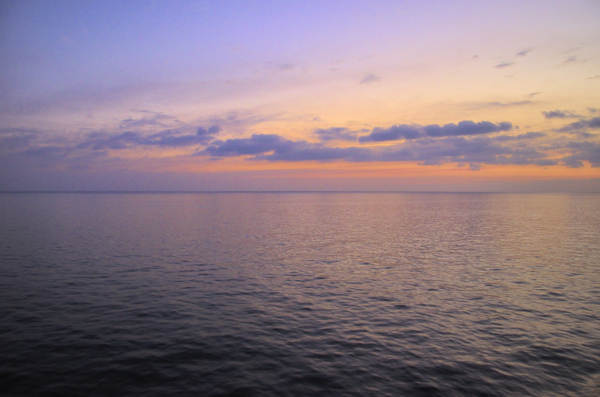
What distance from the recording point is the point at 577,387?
50.3 ft

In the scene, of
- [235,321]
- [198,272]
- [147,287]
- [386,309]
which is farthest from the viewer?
[198,272]

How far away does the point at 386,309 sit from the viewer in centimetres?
2511

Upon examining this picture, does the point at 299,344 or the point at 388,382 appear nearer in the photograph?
the point at 388,382

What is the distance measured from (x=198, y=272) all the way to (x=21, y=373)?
2009cm

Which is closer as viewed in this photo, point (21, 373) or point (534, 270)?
point (21, 373)

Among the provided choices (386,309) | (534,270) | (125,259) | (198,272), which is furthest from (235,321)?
(534,270)

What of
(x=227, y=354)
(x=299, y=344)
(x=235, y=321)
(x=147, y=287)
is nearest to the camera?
(x=227, y=354)

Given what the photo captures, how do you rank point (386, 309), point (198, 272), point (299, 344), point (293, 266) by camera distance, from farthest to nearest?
point (293, 266) < point (198, 272) < point (386, 309) < point (299, 344)

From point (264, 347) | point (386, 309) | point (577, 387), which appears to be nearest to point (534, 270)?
point (386, 309)

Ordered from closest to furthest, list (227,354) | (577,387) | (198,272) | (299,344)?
(577,387), (227,354), (299,344), (198,272)

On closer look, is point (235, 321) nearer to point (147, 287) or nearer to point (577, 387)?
point (147, 287)

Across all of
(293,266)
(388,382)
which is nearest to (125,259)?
(293,266)

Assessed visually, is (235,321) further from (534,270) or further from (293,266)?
(534,270)

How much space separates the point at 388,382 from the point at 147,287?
2209cm
